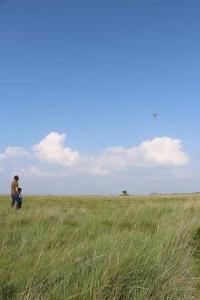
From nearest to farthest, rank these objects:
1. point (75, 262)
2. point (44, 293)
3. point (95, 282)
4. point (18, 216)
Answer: point (44, 293)
point (95, 282)
point (75, 262)
point (18, 216)

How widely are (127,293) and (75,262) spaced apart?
2.54 ft

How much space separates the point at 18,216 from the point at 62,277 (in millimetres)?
7678

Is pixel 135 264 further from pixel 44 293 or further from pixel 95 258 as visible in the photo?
pixel 44 293

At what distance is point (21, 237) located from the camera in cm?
867

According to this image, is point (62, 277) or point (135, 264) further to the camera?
point (135, 264)

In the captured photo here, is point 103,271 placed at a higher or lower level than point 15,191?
lower

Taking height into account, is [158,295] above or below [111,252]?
below

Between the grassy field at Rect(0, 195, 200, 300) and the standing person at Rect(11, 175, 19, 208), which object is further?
the standing person at Rect(11, 175, 19, 208)

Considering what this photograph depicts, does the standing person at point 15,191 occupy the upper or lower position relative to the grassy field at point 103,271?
upper

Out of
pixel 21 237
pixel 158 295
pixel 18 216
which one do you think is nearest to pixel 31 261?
pixel 158 295

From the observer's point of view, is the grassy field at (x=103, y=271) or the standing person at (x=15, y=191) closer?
the grassy field at (x=103, y=271)

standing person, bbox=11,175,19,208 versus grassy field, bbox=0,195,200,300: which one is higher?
standing person, bbox=11,175,19,208

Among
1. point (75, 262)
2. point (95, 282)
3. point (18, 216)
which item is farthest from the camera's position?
point (18, 216)

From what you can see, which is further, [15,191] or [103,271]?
[15,191]
